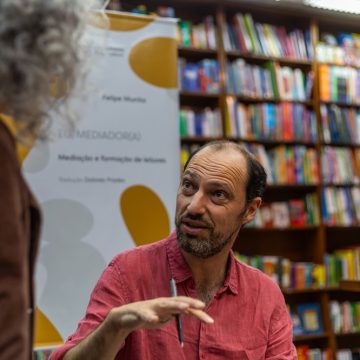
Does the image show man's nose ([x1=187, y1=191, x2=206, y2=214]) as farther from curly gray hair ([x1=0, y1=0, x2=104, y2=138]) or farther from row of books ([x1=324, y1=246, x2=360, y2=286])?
row of books ([x1=324, y1=246, x2=360, y2=286])

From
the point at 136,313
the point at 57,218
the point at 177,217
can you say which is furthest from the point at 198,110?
the point at 136,313

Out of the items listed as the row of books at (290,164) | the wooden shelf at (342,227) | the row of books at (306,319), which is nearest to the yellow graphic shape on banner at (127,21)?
the row of books at (290,164)

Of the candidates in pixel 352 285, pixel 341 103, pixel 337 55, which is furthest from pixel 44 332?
pixel 337 55

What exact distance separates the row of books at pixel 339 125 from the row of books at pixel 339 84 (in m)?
0.08

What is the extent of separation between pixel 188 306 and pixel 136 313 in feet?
0.33

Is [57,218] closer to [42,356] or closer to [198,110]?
[42,356]

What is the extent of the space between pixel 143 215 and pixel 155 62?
715mm

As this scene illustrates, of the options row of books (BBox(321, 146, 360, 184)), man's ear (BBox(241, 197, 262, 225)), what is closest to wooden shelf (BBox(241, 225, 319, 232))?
row of books (BBox(321, 146, 360, 184))

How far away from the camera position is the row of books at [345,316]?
4.13 meters

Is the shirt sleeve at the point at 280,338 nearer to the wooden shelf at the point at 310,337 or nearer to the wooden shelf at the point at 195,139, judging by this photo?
the wooden shelf at the point at 195,139

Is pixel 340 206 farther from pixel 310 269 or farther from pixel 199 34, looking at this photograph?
pixel 199 34

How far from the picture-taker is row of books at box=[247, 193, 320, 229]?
4051mm

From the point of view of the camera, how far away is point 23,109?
704 mm

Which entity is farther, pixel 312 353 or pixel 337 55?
pixel 337 55
